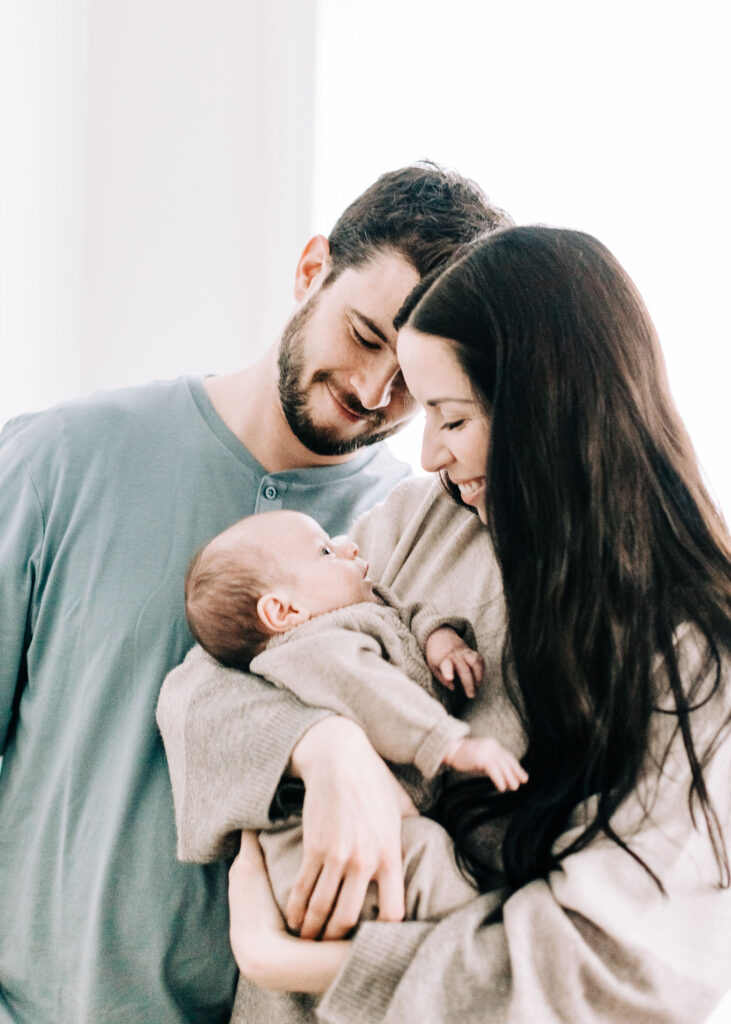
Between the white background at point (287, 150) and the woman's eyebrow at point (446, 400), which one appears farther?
the white background at point (287, 150)

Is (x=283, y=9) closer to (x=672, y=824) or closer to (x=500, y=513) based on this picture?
(x=500, y=513)

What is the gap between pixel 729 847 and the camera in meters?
0.82

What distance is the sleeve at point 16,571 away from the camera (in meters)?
1.23

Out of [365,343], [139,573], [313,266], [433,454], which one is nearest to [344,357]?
[365,343]

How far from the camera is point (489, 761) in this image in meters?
0.84

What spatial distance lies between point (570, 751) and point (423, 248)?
2.52 feet

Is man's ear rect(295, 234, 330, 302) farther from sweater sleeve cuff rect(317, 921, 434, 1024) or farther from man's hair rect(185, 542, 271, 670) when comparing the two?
sweater sleeve cuff rect(317, 921, 434, 1024)

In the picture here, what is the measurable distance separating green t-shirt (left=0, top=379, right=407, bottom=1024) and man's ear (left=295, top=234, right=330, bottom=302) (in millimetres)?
277

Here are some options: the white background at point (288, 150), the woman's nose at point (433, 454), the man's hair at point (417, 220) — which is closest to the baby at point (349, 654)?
the woman's nose at point (433, 454)

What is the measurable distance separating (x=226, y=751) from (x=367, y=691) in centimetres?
18

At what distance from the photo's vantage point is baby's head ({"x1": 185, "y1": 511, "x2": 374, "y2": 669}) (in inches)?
41.5

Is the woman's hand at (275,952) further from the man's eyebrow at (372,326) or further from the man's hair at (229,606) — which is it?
the man's eyebrow at (372,326)

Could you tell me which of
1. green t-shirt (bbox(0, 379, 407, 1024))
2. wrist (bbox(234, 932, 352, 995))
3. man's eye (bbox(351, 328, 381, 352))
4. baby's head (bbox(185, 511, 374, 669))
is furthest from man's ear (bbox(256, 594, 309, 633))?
man's eye (bbox(351, 328, 381, 352))

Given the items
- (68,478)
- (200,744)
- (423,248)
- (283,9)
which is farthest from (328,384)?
(283,9)
